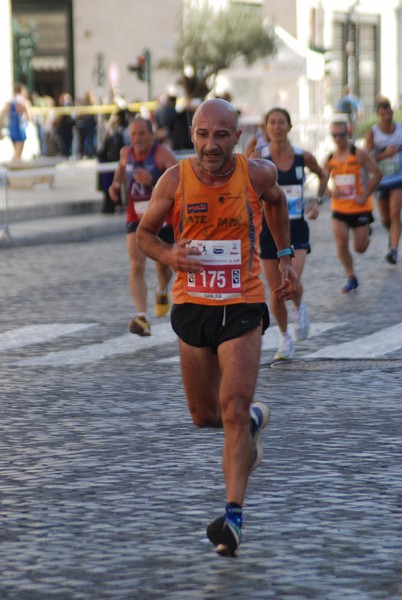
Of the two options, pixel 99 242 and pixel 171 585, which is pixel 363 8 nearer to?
pixel 99 242

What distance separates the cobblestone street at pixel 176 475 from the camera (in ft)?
16.8

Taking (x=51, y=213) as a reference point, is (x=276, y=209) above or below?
above

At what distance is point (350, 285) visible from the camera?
14.2 metres

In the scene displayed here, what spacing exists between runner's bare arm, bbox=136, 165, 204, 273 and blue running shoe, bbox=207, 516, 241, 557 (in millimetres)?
930

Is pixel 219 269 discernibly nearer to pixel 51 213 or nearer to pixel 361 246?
pixel 361 246

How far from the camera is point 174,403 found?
8.73m

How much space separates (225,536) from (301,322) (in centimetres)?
555

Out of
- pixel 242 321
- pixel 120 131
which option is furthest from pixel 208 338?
pixel 120 131

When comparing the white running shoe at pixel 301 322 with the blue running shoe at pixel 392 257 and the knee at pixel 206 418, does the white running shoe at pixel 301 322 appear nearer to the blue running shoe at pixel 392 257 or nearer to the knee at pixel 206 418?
the knee at pixel 206 418

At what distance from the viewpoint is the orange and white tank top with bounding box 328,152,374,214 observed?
14.7 m

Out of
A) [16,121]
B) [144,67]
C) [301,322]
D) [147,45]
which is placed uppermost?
[147,45]

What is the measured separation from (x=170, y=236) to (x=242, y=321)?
6898 millimetres

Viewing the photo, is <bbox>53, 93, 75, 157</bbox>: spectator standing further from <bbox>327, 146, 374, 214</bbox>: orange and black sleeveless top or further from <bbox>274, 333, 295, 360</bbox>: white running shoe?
<bbox>274, 333, 295, 360</bbox>: white running shoe

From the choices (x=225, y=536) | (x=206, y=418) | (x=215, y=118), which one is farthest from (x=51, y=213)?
(x=225, y=536)
